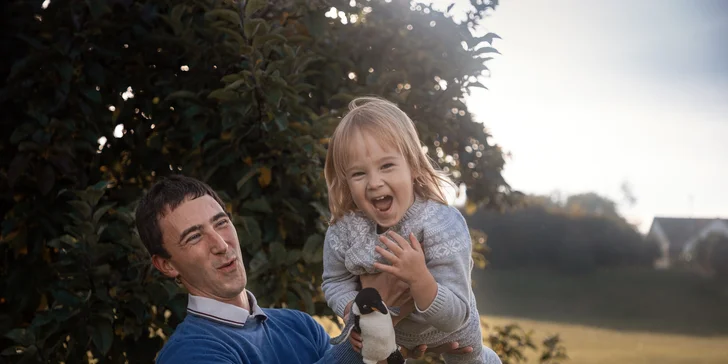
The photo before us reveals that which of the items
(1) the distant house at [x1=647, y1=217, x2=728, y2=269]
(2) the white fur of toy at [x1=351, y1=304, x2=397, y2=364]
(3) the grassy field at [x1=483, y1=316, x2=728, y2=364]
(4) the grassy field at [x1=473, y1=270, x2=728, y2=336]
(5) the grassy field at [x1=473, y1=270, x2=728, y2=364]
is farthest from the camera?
(1) the distant house at [x1=647, y1=217, x2=728, y2=269]

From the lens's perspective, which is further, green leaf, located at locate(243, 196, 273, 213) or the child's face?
green leaf, located at locate(243, 196, 273, 213)

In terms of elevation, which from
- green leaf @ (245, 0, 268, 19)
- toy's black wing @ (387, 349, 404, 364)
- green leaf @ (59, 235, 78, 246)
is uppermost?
green leaf @ (245, 0, 268, 19)

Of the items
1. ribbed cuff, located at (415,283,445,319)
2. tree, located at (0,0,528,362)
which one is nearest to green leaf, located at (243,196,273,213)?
tree, located at (0,0,528,362)

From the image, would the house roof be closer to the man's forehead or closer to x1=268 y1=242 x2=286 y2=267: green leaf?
x1=268 y1=242 x2=286 y2=267: green leaf

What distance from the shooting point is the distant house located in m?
18.8

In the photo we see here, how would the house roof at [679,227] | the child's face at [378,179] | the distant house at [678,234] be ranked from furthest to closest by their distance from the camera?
the house roof at [679,227]
the distant house at [678,234]
the child's face at [378,179]

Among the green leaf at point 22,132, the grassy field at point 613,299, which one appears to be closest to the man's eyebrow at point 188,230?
the green leaf at point 22,132

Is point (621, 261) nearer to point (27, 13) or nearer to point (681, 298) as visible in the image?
point (681, 298)

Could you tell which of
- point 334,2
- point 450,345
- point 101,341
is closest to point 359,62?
point 334,2

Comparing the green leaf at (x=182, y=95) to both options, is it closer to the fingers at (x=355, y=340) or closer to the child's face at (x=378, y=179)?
the child's face at (x=378, y=179)

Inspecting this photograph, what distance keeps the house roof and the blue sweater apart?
63.9 ft

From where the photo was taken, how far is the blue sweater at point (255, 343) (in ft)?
6.29

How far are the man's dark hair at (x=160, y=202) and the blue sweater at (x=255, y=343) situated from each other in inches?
8.3

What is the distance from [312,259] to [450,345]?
37.9 inches
